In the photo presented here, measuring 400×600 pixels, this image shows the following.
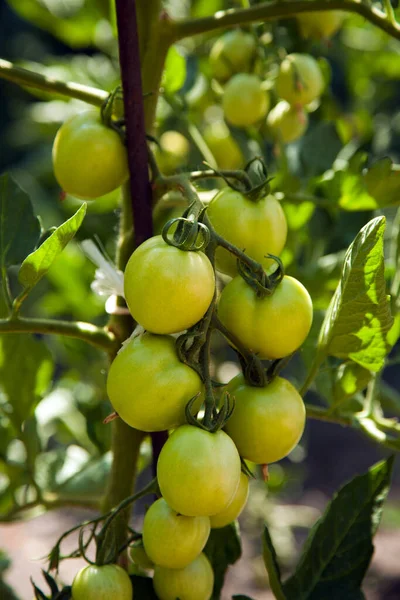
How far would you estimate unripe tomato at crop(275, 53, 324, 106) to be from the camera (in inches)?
24.6

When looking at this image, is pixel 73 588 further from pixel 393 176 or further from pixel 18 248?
pixel 393 176

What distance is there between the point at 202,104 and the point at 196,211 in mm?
543

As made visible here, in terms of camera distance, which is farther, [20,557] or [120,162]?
[20,557]

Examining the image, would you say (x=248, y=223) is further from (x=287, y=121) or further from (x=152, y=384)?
(x=287, y=121)

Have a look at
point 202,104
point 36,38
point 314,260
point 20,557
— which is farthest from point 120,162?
point 36,38

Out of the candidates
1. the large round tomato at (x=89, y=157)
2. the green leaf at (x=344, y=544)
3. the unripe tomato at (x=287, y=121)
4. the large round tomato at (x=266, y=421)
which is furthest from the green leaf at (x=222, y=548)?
the unripe tomato at (x=287, y=121)

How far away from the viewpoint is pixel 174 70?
2.11 ft

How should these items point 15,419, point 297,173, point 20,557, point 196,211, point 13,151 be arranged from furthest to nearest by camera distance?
1. point 13,151
2. point 20,557
3. point 297,173
4. point 15,419
5. point 196,211

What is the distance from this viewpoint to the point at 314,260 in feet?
2.41

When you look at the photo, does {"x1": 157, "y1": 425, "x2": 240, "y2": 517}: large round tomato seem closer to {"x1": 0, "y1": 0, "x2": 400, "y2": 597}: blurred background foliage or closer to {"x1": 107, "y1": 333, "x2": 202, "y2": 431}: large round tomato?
{"x1": 107, "y1": 333, "x2": 202, "y2": 431}: large round tomato

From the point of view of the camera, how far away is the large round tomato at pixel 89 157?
43 cm

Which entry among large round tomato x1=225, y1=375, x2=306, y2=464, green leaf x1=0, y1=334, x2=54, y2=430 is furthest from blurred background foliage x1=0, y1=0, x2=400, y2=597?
large round tomato x1=225, y1=375, x2=306, y2=464

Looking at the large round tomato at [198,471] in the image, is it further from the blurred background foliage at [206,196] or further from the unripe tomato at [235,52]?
the unripe tomato at [235,52]

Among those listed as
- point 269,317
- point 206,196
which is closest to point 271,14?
point 206,196
